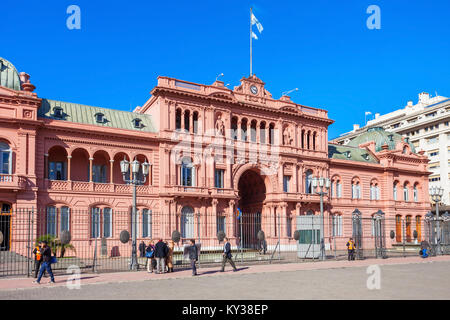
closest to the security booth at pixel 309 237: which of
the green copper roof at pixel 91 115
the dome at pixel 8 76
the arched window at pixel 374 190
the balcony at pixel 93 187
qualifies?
Answer: the balcony at pixel 93 187

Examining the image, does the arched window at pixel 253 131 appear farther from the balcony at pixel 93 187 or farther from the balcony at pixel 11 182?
the balcony at pixel 11 182

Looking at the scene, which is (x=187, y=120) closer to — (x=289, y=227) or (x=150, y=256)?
(x=289, y=227)

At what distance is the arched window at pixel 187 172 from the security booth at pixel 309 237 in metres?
11.9

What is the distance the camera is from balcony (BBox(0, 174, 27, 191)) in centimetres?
3194

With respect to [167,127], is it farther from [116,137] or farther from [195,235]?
[195,235]

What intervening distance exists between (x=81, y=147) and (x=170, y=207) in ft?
30.3

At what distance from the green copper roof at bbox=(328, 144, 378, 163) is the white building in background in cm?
1954

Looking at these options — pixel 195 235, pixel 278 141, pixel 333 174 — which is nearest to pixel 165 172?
pixel 195 235

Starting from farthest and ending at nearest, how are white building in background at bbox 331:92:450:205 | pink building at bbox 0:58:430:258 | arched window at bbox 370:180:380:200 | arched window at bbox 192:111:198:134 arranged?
white building in background at bbox 331:92:450:205 < arched window at bbox 370:180:380:200 < arched window at bbox 192:111:198:134 < pink building at bbox 0:58:430:258

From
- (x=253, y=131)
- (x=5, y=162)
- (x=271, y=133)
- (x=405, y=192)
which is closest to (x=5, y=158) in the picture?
(x=5, y=162)

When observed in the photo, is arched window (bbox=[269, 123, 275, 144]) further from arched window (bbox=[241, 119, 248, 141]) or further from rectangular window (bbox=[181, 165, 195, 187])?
rectangular window (bbox=[181, 165, 195, 187])

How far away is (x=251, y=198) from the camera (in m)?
49.2

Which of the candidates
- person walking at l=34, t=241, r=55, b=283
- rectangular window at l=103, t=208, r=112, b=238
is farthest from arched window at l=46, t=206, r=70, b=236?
person walking at l=34, t=241, r=55, b=283
